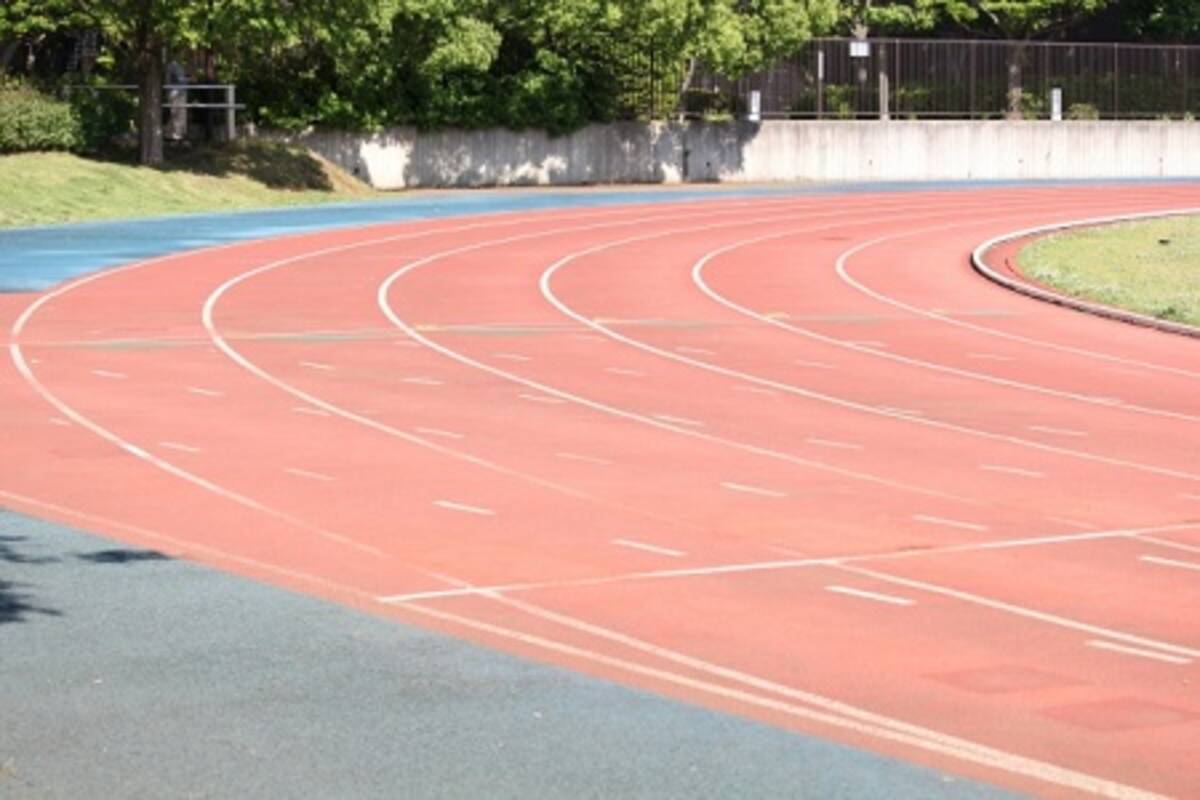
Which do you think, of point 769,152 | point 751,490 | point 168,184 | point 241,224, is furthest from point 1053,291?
point 769,152

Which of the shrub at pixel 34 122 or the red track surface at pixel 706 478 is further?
the shrub at pixel 34 122

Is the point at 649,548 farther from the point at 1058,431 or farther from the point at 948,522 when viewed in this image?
the point at 1058,431

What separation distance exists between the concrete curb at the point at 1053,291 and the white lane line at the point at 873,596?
17180 millimetres

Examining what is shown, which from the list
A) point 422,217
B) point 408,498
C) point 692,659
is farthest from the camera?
point 422,217

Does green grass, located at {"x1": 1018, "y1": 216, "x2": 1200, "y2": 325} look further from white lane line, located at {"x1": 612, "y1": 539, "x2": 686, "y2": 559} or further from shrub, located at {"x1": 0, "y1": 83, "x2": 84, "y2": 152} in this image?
shrub, located at {"x1": 0, "y1": 83, "x2": 84, "y2": 152}

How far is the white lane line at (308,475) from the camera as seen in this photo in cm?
1734

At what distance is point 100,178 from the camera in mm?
50812

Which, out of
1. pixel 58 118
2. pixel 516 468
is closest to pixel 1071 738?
pixel 516 468

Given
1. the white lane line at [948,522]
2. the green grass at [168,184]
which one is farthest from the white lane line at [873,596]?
the green grass at [168,184]

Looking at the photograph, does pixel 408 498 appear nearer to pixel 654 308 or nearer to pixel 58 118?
pixel 654 308

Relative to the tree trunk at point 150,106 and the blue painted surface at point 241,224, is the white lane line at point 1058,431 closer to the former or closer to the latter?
the blue painted surface at point 241,224

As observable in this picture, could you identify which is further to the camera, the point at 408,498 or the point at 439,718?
the point at 408,498

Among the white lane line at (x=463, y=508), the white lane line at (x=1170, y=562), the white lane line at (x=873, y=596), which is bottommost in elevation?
the white lane line at (x=1170, y=562)

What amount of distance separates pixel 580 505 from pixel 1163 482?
4605mm
